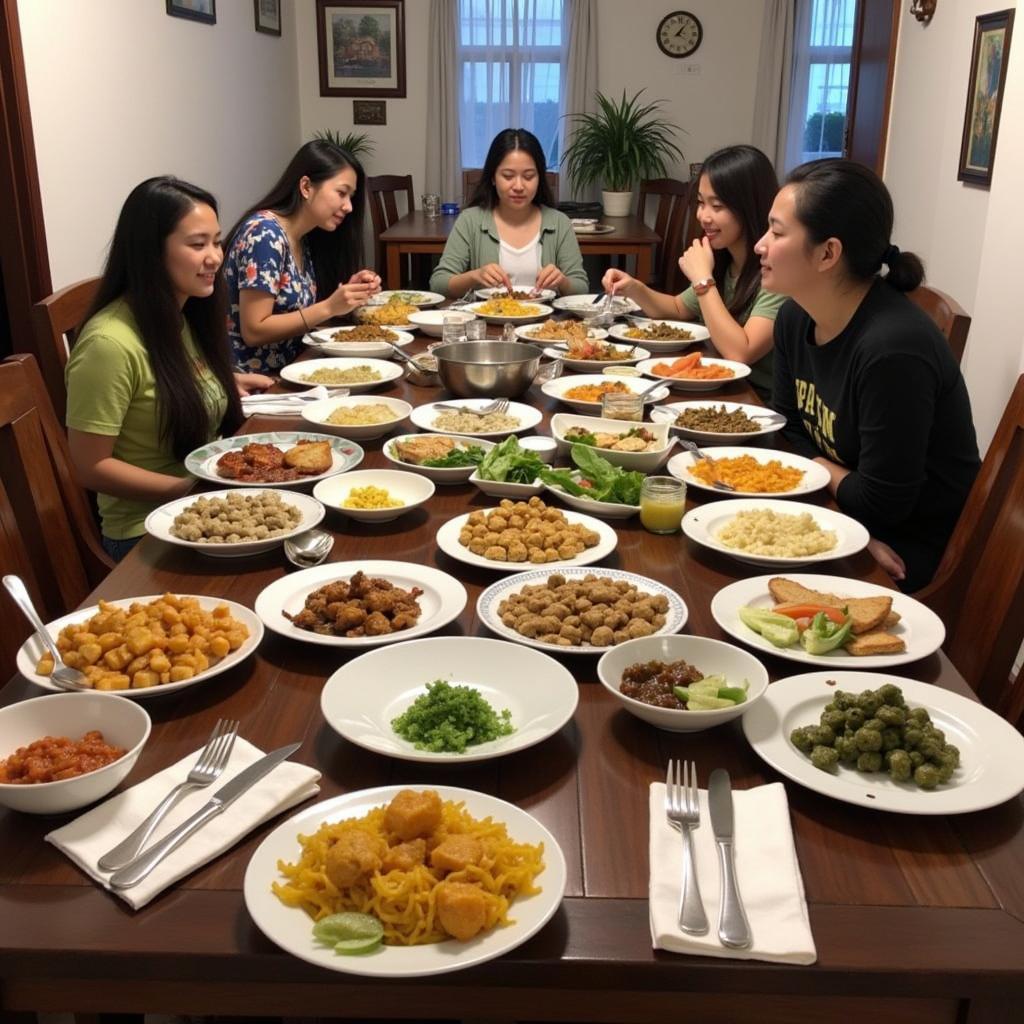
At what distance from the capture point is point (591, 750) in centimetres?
118

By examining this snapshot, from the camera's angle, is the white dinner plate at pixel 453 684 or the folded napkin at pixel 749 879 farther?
the white dinner plate at pixel 453 684

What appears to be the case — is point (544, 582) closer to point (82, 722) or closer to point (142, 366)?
point (82, 722)

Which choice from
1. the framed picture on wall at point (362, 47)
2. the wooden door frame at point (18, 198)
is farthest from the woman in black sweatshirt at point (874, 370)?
the framed picture on wall at point (362, 47)

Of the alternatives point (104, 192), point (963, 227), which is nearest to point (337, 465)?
point (104, 192)

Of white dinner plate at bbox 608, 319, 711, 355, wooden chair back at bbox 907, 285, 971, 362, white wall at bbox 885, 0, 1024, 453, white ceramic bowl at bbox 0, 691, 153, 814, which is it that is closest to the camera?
white ceramic bowl at bbox 0, 691, 153, 814

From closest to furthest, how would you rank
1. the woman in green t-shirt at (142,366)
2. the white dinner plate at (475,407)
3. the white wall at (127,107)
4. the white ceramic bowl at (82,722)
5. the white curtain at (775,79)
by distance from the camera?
1. the white ceramic bowl at (82,722)
2. the woman in green t-shirt at (142,366)
3. the white dinner plate at (475,407)
4. the white wall at (127,107)
5. the white curtain at (775,79)

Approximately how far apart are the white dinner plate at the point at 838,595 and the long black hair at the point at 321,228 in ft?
7.57

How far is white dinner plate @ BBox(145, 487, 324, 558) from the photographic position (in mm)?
1636

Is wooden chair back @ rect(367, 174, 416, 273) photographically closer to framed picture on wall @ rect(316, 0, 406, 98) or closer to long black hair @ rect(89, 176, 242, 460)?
framed picture on wall @ rect(316, 0, 406, 98)

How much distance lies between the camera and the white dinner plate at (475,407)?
226 centimetres

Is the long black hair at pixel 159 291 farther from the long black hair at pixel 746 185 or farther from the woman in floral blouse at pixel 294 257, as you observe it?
the long black hair at pixel 746 185

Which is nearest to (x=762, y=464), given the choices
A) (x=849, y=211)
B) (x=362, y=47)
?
(x=849, y=211)

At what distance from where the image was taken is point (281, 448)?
2.17 meters

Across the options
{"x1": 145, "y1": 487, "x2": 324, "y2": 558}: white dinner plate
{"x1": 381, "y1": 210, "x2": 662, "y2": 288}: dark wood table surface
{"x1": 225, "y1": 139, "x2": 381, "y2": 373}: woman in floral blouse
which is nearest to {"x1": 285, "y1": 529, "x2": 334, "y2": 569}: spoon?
{"x1": 145, "y1": 487, "x2": 324, "y2": 558}: white dinner plate
